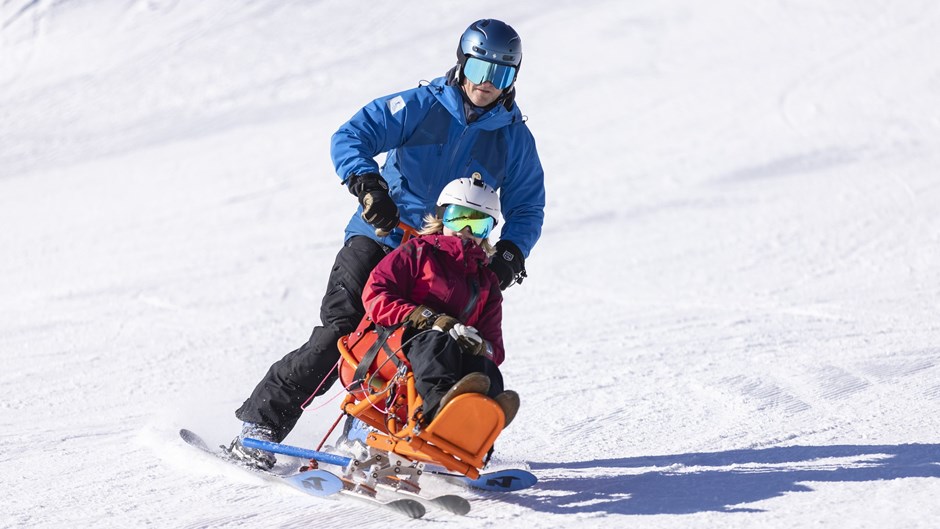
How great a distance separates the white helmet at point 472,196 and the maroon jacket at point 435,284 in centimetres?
17

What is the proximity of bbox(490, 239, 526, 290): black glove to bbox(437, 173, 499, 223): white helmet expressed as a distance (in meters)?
0.25

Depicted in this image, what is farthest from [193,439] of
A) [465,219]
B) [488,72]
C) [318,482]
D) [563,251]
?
[563,251]

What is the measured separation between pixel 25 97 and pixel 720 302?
1012 centimetres

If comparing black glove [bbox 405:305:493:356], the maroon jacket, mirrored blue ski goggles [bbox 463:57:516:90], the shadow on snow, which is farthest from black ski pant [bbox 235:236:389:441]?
the shadow on snow

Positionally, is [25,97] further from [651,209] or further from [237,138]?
[651,209]

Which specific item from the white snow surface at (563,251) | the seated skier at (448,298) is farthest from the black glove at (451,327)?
the white snow surface at (563,251)

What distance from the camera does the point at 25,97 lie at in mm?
14547

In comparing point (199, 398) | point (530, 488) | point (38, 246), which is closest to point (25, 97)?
point (38, 246)

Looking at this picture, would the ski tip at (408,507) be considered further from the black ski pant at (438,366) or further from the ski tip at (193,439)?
the ski tip at (193,439)

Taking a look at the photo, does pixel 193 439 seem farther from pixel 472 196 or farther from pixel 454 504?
pixel 472 196

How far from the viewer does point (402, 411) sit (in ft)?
14.4

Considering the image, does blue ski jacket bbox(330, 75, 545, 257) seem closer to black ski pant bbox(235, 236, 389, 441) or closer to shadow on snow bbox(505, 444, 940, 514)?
black ski pant bbox(235, 236, 389, 441)

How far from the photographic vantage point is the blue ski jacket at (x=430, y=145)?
493cm

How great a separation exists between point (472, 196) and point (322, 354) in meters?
1.00
